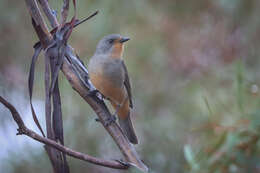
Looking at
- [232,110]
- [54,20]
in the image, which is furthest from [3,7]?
[54,20]

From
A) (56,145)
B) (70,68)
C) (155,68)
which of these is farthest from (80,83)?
(155,68)

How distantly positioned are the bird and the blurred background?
352 mm

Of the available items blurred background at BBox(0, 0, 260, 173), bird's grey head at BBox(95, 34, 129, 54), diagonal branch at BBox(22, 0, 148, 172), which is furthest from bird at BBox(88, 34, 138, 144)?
diagonal branch at BBox(22, 0, 148, 172)

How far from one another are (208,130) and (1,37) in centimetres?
192

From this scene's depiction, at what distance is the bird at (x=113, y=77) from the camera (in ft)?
9.01

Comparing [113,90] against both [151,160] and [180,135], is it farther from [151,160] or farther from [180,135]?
[180,135]

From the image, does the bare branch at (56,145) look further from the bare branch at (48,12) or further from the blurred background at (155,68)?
the blurred background at (155,68)

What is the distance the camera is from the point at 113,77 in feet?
9.36

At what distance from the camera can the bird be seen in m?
2.75

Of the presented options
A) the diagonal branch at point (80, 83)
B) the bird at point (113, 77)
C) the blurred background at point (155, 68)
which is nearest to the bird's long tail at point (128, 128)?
the bird at point (113, 77)

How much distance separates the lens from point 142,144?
353 cm

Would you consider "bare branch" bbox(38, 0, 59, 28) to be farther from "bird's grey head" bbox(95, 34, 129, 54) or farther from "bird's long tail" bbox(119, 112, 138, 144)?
"bird's grey head" bbox(95, 34, 129, 54)

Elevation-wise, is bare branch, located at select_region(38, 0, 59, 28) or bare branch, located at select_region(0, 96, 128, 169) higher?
bare branch, located at select_region(38, 0, 59, 28)

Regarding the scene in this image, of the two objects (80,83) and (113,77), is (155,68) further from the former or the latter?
A: (80,83)
